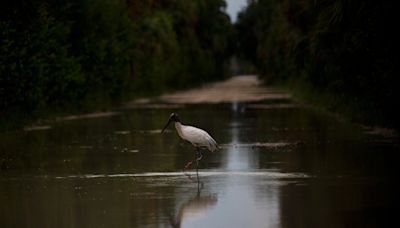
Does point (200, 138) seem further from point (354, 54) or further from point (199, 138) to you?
point (354, 54)

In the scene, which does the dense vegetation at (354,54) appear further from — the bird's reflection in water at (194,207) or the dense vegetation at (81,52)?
the dense vegetation at (81,52)

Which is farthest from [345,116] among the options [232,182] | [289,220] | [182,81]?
[182,81]

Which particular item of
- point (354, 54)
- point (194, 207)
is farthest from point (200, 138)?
point (354, 54)

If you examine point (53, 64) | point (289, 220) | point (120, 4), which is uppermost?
point (120, 4)

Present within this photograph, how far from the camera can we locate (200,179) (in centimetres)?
1727

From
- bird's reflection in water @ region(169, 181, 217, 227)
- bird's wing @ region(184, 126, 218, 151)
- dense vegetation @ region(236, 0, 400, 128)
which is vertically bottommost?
bird's reflection in water @ region(169, 181, 217, 227)

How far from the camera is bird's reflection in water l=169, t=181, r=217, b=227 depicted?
12727 millimetres

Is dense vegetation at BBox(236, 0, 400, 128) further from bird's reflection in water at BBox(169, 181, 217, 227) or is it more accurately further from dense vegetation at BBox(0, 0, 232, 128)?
dense vegetation at BBox(0, 0, 232, 128)

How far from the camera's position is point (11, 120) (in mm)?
31625

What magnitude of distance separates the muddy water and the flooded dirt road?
0.06 feet

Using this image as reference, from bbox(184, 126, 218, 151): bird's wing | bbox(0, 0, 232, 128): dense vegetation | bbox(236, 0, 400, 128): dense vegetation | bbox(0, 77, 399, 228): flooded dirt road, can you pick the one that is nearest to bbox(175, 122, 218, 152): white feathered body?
bbox(184, 126, 218, 151): bird's wing

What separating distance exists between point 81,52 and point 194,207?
104ft

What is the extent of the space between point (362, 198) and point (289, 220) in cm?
238

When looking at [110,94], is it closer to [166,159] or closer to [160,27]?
[160,27]
